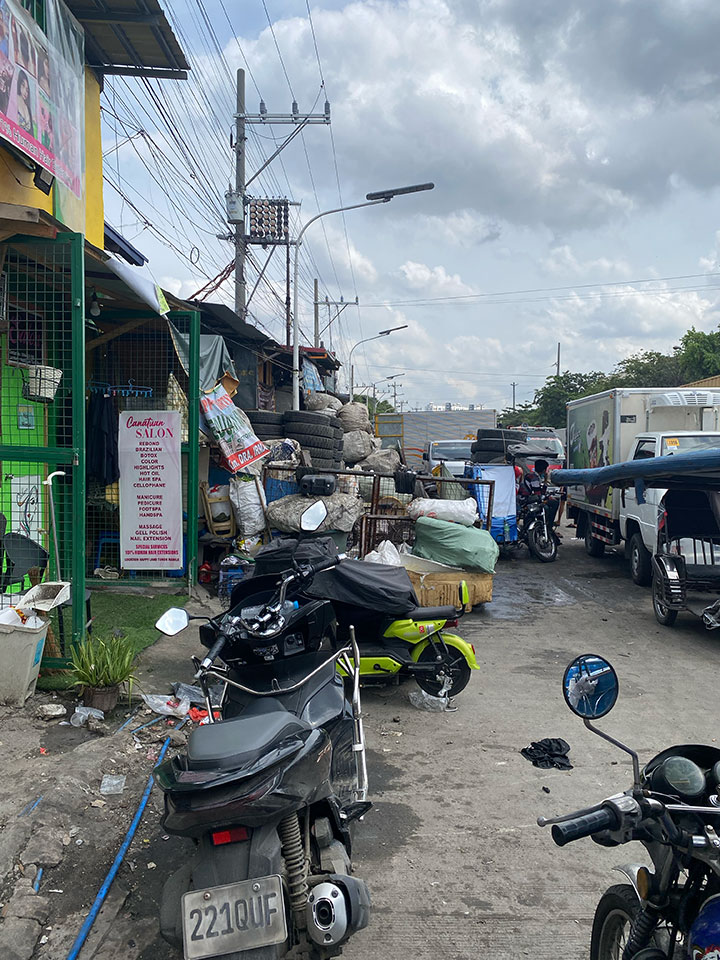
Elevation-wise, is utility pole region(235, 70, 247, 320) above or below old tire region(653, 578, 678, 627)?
above

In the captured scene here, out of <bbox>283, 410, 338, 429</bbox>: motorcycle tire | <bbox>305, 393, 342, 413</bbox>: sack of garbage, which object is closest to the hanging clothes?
<bbox>283, 410, 338, 429</bbox>: motorcycle tire

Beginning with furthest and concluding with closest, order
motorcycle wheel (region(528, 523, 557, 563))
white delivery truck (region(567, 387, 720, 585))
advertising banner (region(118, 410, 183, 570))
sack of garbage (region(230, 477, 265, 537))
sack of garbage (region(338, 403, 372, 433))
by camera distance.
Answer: sack of garbage (region(338, 403, 372, 433)) < motorcycle wheel (region(528, 523, 557, 563)) < white delivery truck (region(567, 387, 720, 585)) < sack of garbage (region(230, 477, 265, 537)) < advertising banner (region(118, 410, 183, 570))

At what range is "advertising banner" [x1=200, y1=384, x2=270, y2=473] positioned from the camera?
9.92 meters

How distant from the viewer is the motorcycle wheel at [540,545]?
13.2m

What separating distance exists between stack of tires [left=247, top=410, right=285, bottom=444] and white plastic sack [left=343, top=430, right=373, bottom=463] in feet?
20.4

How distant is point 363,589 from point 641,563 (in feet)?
22.5

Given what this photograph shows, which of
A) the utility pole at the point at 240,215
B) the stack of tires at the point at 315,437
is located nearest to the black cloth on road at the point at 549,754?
the stack of tires at the point at 315,437

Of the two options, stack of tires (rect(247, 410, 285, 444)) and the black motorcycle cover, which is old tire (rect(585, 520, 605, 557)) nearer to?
stack of tires (rect(247, 410, 285, 444))

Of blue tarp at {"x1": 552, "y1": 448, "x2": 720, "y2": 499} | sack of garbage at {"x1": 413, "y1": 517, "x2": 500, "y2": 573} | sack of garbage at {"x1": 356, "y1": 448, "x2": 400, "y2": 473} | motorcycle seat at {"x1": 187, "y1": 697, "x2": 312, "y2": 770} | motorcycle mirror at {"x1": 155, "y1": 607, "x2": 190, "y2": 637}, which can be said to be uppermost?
blue tarp at {"x1": 552, "y1": 448, "x2": 720, "y2": 499}

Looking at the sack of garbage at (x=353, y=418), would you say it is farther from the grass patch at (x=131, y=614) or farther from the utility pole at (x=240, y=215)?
the grass patch at (x=131, y=614)

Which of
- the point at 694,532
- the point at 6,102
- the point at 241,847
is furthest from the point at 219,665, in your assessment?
the point at 694,532

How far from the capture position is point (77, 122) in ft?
21.6

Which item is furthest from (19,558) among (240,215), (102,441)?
(240,215)

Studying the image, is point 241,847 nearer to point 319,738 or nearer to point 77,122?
point 319,738
